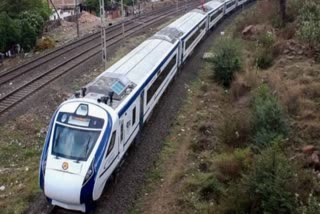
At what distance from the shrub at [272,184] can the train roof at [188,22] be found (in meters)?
16.6

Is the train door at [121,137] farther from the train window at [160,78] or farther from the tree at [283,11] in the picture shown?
the tree at [283,11]

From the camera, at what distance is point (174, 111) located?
2038 cm

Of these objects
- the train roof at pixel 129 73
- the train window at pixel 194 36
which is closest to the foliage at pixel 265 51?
the train window at pixel 194 36

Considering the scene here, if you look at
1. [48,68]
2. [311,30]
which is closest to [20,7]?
[48,68]

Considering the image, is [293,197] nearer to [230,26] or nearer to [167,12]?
[230,26]

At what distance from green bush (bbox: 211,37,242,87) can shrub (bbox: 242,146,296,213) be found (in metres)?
12.8

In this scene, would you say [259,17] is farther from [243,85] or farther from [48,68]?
[48,68]

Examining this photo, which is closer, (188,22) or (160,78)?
(160,78)

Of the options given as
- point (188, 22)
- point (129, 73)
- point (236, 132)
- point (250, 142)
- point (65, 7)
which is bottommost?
point (65, 7)

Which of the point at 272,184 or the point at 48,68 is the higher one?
the point at 272,184

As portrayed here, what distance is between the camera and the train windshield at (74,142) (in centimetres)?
1216

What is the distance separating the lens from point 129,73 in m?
16.9

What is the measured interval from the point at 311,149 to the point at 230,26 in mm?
28890

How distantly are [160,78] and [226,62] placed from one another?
5181 millimetres
